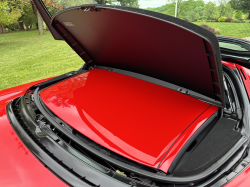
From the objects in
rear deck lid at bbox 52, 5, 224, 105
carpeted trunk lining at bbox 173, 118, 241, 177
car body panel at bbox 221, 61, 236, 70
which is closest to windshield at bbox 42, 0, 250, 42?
rear deck lid at bbox 52, 5, 224, 105

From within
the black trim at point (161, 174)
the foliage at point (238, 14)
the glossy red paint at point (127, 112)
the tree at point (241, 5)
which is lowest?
the black trim at point (161, 174)

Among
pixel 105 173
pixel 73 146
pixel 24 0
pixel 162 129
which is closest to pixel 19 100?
pixel 73 146

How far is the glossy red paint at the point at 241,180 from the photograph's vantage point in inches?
38.2

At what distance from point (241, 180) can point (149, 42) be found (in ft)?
3.16

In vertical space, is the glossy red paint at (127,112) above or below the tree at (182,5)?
below

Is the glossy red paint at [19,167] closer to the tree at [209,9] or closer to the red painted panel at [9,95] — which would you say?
the red painted panel at [9,95]

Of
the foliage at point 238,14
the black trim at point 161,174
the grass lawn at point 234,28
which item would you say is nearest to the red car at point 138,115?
the black trim at point 161,174

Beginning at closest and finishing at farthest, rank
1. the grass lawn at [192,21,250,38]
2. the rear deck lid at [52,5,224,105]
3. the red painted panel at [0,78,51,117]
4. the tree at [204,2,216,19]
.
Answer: the rear deck lid at [52,5,224,105] → the tree at [204,2,216,19] → the grass lawn at [192,21,250,38] → the red painted panel at [0,78,51,117]

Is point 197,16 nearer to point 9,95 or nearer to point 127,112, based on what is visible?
point 127,112

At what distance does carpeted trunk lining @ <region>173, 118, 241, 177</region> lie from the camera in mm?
1010

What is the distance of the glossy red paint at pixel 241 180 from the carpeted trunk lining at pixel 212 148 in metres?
0.12

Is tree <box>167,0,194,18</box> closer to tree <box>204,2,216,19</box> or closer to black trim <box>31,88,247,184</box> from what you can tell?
tree <box>204,2,216,19</box>

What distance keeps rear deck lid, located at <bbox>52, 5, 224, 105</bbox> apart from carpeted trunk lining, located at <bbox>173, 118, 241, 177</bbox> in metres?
0.18

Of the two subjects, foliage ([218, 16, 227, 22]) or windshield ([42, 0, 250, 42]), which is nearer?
windshield ([42, 0, 250, 42])
